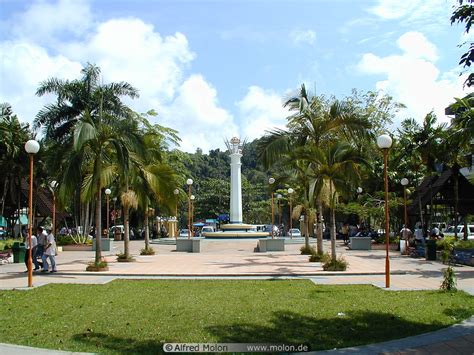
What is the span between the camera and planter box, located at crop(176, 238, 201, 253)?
98.4ft

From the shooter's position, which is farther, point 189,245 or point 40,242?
point 189,245

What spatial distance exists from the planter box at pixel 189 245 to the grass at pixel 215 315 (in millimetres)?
16087

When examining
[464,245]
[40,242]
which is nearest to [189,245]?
[40,242]

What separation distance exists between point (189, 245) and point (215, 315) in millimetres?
21152

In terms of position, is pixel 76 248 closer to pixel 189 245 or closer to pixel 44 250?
pixel 189 245

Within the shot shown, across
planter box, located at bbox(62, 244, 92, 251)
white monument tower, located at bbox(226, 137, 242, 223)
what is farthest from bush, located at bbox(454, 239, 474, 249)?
white monument tower, located at bbox(226, 137, 242, 223)

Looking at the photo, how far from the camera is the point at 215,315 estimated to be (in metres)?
9.42

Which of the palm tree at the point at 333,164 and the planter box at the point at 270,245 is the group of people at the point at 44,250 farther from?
the planter box at the point at 270,245

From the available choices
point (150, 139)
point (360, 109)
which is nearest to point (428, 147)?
point (150, 139)

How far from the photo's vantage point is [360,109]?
1828 inches

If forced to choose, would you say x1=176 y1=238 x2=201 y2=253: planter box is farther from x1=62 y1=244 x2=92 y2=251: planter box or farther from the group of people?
the group of people

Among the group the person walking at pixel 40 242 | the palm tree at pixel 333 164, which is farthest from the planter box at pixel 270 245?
the person walking at pixel 40 242

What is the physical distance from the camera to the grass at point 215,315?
25.2 ft

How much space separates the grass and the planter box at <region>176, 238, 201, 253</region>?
16087mm
